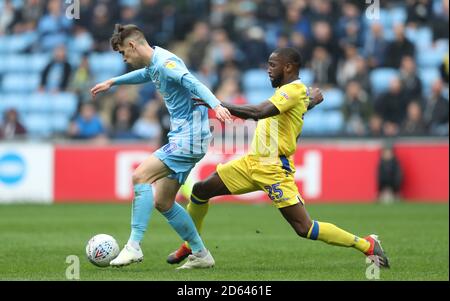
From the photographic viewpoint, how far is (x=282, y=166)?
924 cm

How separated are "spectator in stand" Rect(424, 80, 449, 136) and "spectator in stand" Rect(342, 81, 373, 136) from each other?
46.0 inches

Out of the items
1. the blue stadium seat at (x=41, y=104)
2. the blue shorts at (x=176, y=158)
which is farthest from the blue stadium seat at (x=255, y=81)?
the blue shorts at (x=176, y=158)

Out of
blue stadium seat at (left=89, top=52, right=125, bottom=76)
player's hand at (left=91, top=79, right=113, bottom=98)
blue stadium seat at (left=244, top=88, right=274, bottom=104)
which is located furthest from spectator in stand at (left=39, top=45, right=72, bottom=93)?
player's hand at (left=91, top=79, right=113, bottom=98)

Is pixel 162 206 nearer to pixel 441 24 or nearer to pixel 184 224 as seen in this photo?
pixel 184 224

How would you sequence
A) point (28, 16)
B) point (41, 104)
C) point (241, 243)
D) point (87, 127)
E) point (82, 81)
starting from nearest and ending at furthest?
point (241, 243), point (87, 127), point (82, 81), point (41, 104), point (28, 16)

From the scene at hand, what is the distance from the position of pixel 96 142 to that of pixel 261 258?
32.1 feet

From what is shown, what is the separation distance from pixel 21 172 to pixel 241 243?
8019 millimetres

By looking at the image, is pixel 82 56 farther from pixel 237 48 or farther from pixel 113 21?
pixel 237 48

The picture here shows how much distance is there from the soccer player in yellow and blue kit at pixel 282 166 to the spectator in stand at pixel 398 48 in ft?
37.5

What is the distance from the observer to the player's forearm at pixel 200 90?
8.53 meters

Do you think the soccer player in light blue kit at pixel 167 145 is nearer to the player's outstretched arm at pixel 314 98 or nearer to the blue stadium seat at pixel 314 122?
the player's outstretched arm at pixel 314 98

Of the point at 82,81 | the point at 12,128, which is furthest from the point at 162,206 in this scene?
the point at 82,81

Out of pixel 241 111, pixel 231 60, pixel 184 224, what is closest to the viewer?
pixel 241 111

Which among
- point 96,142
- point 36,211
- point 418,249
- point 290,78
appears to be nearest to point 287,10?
point 96,142
